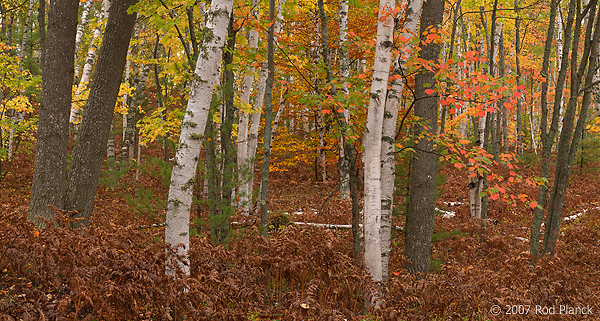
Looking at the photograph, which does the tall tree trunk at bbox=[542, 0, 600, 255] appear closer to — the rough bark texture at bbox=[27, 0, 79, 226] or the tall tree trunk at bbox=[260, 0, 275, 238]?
the tall tree trunk at bbox=[260, 0, 275, 238]

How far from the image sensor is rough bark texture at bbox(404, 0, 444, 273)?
236 inches

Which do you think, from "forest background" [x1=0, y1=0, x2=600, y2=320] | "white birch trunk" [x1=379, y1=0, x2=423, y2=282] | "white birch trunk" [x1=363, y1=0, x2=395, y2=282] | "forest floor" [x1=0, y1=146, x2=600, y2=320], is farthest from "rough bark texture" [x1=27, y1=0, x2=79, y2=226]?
"white birch trunk" [x1=379, y1=0, x2=423, y2=282]

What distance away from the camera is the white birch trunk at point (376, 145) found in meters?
4.36

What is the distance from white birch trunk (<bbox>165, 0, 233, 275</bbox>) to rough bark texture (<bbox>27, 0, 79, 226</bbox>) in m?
2.93

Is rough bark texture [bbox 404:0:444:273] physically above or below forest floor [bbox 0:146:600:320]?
above

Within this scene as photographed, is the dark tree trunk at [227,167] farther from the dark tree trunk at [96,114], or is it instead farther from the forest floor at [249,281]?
the dark tree trunk at [96,114]

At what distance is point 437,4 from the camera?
6035 millimetres

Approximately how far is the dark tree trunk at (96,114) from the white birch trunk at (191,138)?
2.55 metres

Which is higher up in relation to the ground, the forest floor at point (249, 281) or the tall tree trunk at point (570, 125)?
the tall tree trunk at point (570, 125)

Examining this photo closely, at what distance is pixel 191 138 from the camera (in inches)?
148

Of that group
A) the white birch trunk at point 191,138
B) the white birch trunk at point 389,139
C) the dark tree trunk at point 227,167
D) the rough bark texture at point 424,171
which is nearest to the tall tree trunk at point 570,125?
the rough bark texture at point 424,171

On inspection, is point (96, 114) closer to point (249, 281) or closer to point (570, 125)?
point (249, 281)

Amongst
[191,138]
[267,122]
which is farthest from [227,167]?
[191,138]

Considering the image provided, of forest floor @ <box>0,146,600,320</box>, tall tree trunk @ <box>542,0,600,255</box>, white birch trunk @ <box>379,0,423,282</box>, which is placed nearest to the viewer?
forest floor @ <box>0,146,600,320</box>
